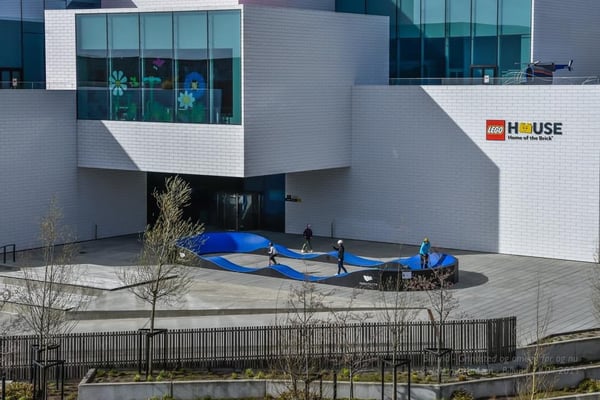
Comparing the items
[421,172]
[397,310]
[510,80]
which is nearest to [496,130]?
[510,80]

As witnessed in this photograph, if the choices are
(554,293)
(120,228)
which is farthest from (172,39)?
(554,293)

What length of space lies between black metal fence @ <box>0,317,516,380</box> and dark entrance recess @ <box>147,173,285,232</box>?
19.5 m

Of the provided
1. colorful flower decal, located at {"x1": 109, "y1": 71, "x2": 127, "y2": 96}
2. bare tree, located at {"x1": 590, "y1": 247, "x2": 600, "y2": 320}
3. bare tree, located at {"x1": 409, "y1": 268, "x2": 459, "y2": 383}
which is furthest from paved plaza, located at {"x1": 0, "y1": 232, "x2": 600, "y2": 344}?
colorful flower decal, located at {"x1": 109, "y1": 71, "x2": 127, "y2": 96}

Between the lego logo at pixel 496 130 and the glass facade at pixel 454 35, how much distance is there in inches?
108

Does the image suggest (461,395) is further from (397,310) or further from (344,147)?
(344,147)

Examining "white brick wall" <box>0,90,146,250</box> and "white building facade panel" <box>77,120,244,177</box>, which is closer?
"white building facade panel" <box>77,120,244,177</box>

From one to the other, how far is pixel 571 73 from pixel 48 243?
2448 centimetres

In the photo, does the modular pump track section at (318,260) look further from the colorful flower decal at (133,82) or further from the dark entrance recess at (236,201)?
the colorful flower decal at (133,82)

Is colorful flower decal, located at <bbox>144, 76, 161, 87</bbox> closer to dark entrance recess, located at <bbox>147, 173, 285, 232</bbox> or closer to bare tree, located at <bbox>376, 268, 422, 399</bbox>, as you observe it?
dark entrance recess, located at <bbox>147, 173, 285, 232</bbox>

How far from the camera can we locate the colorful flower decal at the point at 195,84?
40625 mm

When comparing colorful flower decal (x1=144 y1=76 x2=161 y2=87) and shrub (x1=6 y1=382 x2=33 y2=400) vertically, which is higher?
colorful flower decal (x1=144 y1=76 x2=161 y2=87)

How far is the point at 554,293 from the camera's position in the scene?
3453 cm

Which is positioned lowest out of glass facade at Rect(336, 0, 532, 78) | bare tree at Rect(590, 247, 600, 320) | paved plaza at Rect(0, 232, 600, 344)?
paved plaza at Rect(0, 232, 600, 344)

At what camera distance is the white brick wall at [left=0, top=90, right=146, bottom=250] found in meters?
41.3
